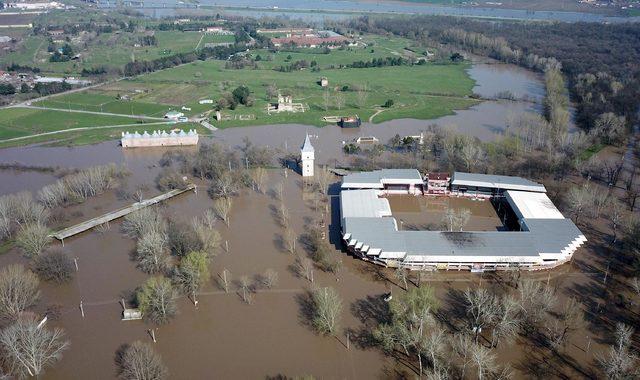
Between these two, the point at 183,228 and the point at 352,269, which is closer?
the point at 352,269

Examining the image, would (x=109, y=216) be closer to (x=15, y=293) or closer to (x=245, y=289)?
(x=15, y=293)

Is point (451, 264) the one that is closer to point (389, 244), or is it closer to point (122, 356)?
point (389, 244)

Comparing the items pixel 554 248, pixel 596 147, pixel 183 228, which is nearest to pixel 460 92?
pixel 596 147

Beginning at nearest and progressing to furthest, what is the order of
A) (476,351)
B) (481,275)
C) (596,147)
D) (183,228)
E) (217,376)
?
1. (476,351)
2. (217,376)
3. (481,275)
4. (183,228)
5. (596,147)

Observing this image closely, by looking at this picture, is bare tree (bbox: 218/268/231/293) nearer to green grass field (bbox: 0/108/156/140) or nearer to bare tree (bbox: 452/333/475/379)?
bare tree (bbox: 452/333/475/379)

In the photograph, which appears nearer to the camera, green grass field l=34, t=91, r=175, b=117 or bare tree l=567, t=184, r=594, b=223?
bare tree l=567, t=184, r=594, b=223

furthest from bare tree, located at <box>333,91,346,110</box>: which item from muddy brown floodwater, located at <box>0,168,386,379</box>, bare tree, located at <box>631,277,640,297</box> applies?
bare tree, located at <box>631,277,640,297</box>

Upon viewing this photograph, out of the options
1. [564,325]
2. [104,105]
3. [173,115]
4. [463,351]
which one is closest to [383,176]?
[564,325]
